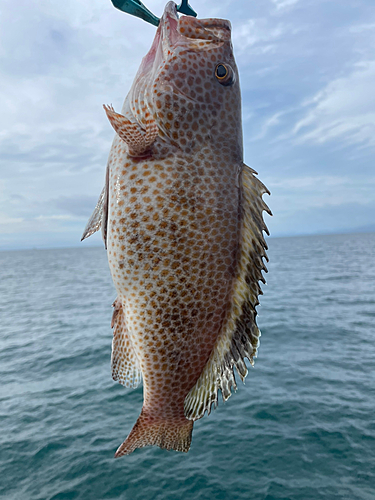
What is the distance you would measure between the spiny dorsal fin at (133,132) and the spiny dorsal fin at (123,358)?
3.91 feet

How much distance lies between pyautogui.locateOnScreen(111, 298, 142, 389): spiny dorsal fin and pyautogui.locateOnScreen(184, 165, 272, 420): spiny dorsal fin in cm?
49

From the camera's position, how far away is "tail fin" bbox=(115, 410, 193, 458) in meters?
2.43

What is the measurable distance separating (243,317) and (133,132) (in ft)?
4.52

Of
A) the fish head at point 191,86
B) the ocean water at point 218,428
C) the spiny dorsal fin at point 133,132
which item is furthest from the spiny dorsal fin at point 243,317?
the ocean water at point 218,428

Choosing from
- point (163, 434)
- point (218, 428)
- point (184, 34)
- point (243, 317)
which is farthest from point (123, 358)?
point (218, 428)

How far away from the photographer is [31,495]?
9922mm

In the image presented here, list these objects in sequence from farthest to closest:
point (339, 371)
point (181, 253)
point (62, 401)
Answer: point (339, 371), point (62, 401), point (181, 253)

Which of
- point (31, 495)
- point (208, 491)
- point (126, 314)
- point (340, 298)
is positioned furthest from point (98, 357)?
point (340, 298)

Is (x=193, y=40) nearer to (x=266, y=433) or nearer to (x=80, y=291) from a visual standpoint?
(x=266, y=433)

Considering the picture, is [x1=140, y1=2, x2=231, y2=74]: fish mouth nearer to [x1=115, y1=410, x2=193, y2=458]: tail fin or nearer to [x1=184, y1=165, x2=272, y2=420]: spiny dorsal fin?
[x1=184, y1=165, x2=272, y2=420]: spiny dorsal fin

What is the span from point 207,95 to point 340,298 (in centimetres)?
3417

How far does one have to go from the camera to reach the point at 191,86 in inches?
94.7

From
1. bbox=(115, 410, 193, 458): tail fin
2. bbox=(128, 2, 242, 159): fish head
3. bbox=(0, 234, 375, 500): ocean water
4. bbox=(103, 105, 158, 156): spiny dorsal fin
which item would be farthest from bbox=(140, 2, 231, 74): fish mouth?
bbox=(0, 234, 375, 500): ocean water

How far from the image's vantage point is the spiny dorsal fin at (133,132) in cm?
213
